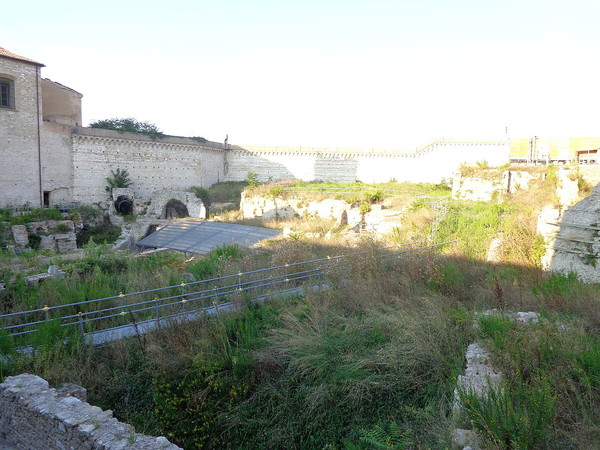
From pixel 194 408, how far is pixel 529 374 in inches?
151

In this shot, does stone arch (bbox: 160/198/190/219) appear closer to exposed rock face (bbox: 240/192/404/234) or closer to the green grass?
the green grass

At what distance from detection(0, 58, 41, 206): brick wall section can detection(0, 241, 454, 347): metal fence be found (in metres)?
17.9

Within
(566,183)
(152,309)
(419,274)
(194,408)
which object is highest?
(566,183)

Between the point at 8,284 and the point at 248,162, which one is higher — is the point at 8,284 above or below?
below

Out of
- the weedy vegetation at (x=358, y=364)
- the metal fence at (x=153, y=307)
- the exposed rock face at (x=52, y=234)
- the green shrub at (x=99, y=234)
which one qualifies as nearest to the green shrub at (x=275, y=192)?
the green shrub at (x=99, y=234)

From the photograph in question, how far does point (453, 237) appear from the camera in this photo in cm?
1154

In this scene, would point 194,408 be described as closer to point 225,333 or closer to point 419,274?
point 225,333

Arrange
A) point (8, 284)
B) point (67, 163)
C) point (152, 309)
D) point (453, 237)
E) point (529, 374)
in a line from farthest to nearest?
point (67, 163) < point (453, 237) < point (8, 284) < point (152, 309) < point (529, 374)

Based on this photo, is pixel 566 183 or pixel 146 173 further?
pixel 146 173

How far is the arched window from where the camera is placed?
21.8m

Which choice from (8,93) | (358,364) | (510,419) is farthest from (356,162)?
(510,419)

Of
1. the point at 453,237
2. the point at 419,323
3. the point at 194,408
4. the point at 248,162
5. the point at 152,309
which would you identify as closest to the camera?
the point at 194,408

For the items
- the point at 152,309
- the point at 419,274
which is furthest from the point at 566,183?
the point at 152,309

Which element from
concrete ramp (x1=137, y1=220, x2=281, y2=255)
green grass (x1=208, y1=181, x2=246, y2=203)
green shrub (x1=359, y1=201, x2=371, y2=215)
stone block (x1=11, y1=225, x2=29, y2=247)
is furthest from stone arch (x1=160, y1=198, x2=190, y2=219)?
green shrub (x1=359, y1=201, x2=371, y2=215)
